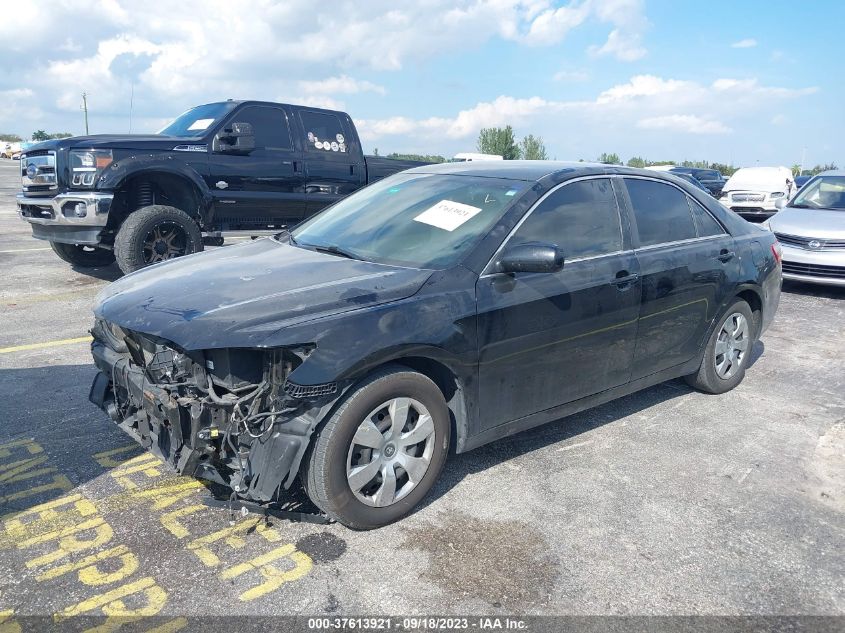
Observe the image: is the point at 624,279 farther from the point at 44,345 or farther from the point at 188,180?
the point at 188,180

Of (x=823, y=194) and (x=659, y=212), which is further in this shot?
Answer: (x=823, y=194)

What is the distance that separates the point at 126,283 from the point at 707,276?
365 cm

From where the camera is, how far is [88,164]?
7.80 meters

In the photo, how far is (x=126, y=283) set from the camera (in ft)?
12.4

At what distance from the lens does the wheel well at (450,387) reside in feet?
10.9

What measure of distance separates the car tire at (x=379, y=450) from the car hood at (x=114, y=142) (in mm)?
6074

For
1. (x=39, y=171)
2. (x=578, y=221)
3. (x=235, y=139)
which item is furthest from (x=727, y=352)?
(x=39, y=171)

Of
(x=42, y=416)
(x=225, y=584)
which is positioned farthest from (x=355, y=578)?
(x=42, y=416)

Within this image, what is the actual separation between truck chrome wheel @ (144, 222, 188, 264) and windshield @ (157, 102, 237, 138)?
4.22 feet

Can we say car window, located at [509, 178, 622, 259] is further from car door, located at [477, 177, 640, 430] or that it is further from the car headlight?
the car headlight

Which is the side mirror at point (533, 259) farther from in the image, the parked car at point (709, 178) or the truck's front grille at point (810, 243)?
the parked car at point (709, 178)

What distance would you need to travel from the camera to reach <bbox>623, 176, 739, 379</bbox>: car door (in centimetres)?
436

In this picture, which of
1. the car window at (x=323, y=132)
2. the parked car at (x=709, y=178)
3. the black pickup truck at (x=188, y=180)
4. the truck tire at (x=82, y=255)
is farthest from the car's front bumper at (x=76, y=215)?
the parked car at (x=709, y=178)

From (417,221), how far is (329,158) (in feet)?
19.0
